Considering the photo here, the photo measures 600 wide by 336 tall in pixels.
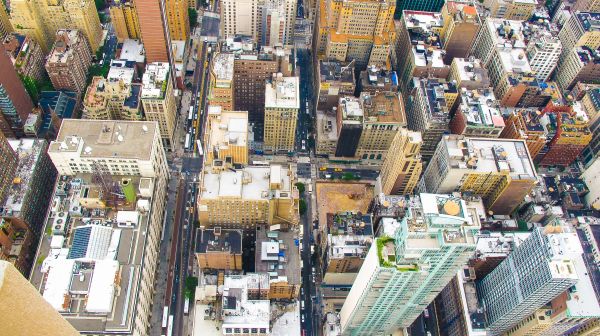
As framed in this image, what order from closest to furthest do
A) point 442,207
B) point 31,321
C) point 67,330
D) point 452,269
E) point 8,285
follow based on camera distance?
point 8,285 < point 31,321 < point 67,330 < point 442,207 < point 452,269

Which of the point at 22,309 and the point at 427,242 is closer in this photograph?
the point at 22,309

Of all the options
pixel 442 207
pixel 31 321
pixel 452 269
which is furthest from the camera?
pixel 452 269

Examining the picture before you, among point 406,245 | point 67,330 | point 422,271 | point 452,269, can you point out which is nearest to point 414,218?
point 406,245

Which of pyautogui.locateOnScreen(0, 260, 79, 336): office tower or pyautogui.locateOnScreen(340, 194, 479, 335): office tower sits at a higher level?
pyautogui.locateOnScreen(340, 194, 479, 335): office tower

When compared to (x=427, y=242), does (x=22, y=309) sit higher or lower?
lower

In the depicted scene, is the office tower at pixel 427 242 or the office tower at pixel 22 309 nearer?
the office tower at pixel 22 309

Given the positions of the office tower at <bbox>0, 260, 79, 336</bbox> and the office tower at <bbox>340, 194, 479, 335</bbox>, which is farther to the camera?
the office tower at <bbox>340, 194, 479, 335</bbox>

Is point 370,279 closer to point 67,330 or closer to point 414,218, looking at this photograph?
point 414,218

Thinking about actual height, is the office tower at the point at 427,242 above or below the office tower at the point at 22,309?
above
